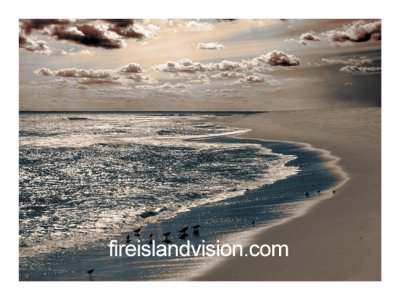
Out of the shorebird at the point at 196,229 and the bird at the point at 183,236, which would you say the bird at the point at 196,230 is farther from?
the bird at the point at 183,236

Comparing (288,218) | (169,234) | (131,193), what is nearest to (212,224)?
(169,234)

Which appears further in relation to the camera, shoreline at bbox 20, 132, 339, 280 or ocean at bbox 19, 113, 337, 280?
ocean at bbox 19, 113, 337, 280

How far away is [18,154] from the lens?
8602mm

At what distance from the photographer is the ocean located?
8.41 meters

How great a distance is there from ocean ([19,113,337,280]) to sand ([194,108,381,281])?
1.61 ft

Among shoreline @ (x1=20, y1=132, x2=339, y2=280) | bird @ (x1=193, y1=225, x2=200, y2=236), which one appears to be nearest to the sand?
shoreline @ (x1=20, y1=132, x2=339, y2=280)

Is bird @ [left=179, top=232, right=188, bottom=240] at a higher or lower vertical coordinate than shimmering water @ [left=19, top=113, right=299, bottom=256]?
lower

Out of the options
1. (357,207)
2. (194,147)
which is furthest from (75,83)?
(194,147)

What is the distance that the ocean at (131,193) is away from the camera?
27.6 ft

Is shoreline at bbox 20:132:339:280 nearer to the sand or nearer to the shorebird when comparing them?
the shorebird

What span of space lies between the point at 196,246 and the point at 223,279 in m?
0.72

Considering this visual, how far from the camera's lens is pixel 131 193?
1027cm

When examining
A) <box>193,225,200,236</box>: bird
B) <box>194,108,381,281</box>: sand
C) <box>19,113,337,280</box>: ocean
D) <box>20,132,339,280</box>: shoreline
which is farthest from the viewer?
<box>193,225,200,236</box>: bird

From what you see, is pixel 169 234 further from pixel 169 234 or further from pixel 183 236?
pixel 183 236
